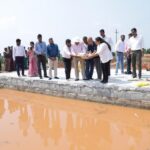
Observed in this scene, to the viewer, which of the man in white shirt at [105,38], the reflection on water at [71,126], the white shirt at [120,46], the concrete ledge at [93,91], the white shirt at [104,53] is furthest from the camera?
the white shirt at [120,46]

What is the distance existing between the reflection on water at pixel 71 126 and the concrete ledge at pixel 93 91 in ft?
0.85

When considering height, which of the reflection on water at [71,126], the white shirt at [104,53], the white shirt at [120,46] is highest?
the white shirt at [120,46]

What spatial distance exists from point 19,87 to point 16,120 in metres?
5.50

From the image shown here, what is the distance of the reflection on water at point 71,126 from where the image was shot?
6.80 metres

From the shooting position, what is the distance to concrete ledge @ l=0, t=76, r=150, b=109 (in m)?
9.46

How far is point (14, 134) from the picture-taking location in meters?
7.65

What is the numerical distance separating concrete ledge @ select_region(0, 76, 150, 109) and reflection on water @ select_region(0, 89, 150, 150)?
0.26 meters

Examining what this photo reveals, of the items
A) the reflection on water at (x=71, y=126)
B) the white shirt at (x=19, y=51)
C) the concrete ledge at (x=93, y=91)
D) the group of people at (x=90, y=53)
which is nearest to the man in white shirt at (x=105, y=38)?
the group of people at (x=90, y=53)

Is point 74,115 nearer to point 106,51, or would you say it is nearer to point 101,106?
point 101,106

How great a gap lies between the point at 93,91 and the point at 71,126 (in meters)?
2.71

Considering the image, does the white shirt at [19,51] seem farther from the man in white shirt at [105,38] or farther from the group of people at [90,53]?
the man in white shirt at [105,38]

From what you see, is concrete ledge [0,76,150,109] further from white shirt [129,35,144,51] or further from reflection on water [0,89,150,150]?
white shirt [129,35,144,51]

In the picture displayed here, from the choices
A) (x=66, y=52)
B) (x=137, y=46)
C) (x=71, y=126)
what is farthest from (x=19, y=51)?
(x=71, y=126)

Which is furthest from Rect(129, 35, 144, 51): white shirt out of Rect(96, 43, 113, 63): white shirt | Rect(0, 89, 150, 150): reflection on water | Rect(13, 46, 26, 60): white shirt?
Rect(13, 46, 26, 60): white shirt
